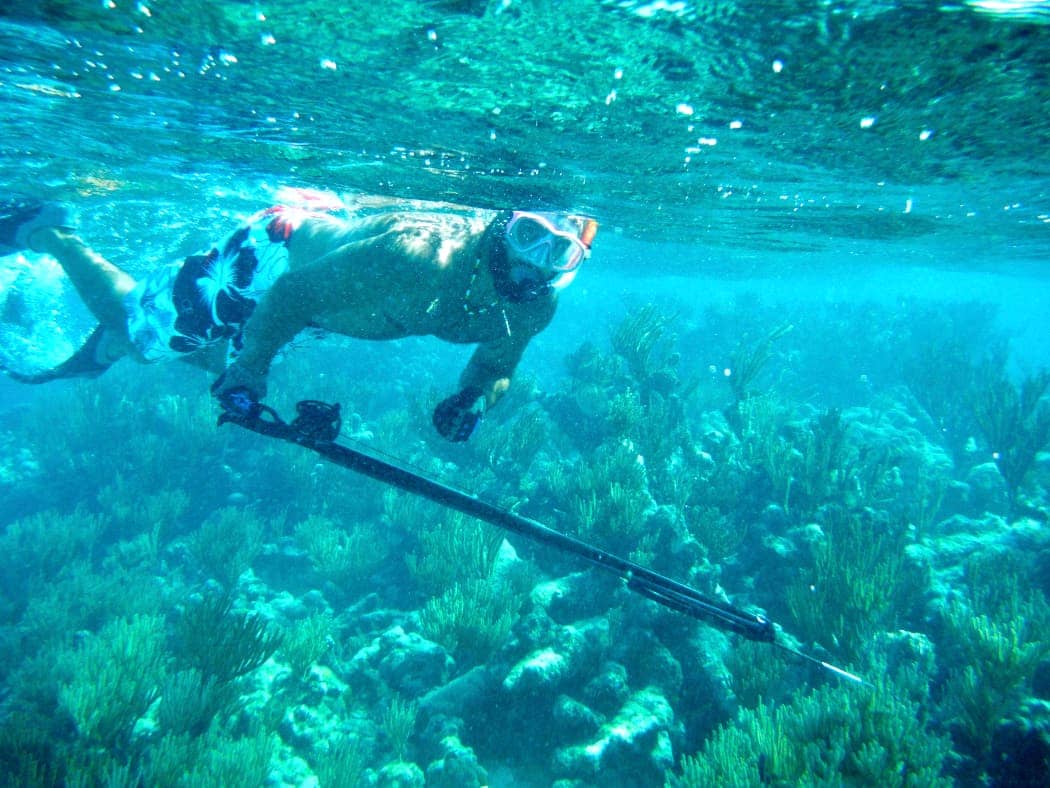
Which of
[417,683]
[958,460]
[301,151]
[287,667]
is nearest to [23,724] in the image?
[287,667]

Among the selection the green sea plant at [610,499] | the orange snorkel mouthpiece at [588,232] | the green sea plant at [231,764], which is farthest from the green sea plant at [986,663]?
the green sea plant at [231,764]

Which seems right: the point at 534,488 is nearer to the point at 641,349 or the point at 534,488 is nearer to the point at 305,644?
the point at 305,644

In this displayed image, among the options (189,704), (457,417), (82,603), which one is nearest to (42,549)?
(82,603)

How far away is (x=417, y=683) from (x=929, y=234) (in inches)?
724

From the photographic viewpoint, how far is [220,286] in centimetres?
Result: 482

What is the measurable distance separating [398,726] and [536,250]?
507cm

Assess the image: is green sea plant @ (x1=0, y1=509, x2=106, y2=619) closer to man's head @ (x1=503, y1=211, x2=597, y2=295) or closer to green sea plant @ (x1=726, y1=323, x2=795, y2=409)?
man's head @ (x1=503, y1=211, x2=597, y2=295)

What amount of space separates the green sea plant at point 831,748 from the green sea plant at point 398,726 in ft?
8.76

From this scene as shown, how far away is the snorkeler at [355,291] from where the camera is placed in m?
3.32

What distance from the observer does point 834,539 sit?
7.52m

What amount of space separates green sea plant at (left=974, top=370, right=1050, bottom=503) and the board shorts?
15.8 meters

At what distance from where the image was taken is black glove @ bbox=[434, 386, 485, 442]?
3.85m

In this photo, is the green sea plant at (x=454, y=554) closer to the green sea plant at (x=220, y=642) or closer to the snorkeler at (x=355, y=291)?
the green sea plant at (x=220, y=642)

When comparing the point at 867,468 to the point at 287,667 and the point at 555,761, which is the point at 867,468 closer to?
Answer: the point at 555,761
